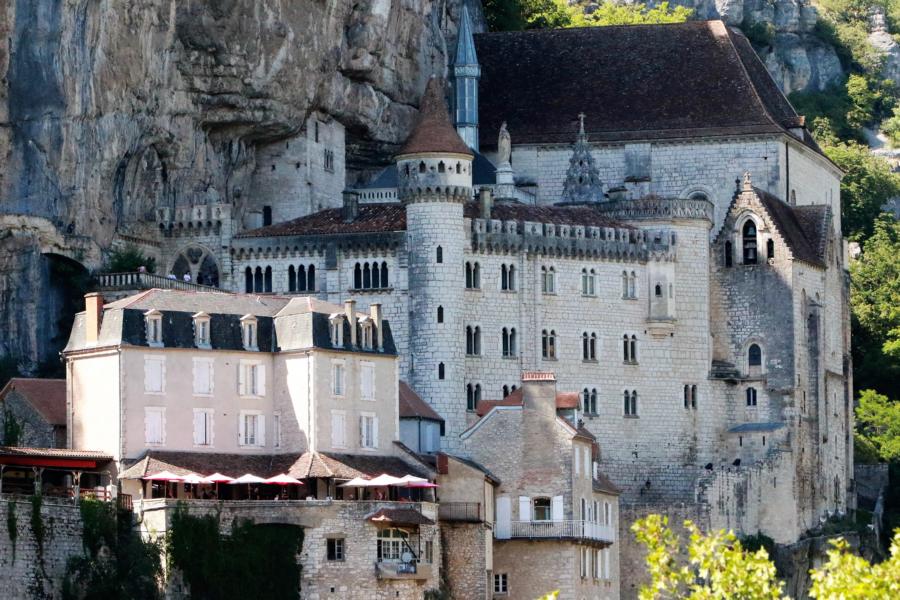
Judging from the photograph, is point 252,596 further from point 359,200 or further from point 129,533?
point 359,200

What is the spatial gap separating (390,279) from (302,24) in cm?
1052

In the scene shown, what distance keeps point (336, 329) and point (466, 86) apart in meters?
33.0

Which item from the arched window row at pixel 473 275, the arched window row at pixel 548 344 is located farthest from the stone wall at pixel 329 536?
the arched window row at pixel 548 344

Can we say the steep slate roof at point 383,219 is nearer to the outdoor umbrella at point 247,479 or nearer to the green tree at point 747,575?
the outdoor umbrella at point 247,479

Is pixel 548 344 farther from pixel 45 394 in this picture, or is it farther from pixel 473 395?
pixel 45 394

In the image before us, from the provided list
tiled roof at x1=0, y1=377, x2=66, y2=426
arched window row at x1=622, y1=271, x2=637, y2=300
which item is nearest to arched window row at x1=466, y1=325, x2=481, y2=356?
arched window row at x1=622, y1=271, x2=637, y2=300

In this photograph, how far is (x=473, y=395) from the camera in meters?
110

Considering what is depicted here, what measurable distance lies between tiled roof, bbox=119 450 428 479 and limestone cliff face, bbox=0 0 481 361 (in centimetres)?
1319

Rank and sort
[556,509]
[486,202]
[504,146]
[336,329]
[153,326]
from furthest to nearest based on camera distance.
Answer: [504,146] < [486,202] < [556,509] < [336,329] < [153,326]

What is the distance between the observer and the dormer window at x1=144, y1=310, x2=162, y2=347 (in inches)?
3605

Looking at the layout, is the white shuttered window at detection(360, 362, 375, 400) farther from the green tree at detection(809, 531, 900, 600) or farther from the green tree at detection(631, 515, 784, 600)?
the green tree at detection(809, 531, 900, 600)

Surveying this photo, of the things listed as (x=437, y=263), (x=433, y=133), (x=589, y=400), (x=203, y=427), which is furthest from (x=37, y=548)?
(x=589, y=400)

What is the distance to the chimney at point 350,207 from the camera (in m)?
112

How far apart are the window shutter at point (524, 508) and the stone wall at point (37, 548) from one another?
55.0 ft
